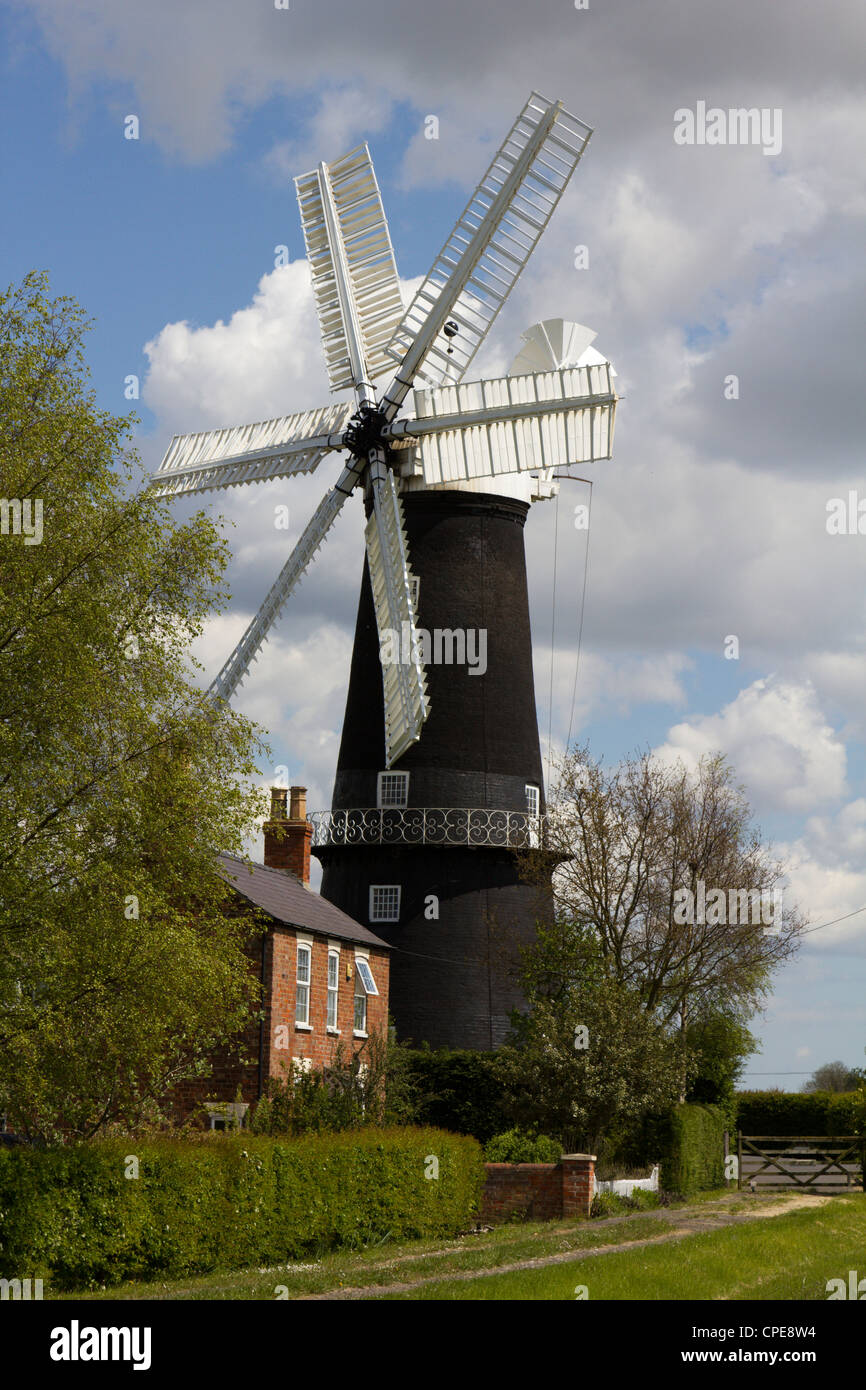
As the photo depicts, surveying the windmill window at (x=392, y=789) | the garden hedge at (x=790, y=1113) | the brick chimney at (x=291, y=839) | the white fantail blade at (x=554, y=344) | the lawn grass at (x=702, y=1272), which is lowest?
the garden hedge at (x=790, y=1113)

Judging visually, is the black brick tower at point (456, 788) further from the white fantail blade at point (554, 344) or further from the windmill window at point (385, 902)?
the white fantail blade at point (554, 344)

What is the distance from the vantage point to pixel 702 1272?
17.7 meters

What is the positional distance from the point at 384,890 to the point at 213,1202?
18.8 meters

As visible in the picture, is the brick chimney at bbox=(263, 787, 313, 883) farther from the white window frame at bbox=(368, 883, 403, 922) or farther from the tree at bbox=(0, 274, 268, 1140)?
the tree at bbox=(0, 274, 268, 1140)

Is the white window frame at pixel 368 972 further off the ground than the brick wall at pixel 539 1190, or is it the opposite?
the white window frame at pixel 368 972

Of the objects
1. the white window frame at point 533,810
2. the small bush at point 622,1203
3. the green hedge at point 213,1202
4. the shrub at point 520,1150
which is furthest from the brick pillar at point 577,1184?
the white window frame at point 533,810

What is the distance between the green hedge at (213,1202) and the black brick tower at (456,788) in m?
12.7

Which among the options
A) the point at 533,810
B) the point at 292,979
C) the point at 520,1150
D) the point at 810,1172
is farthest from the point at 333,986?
the point at 810,1172

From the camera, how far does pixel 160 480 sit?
40312 mm

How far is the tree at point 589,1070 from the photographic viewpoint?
29750 millimetres
